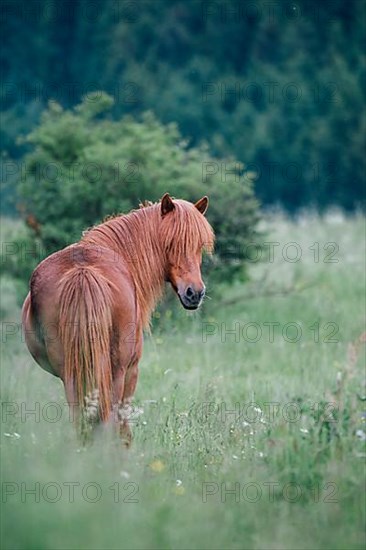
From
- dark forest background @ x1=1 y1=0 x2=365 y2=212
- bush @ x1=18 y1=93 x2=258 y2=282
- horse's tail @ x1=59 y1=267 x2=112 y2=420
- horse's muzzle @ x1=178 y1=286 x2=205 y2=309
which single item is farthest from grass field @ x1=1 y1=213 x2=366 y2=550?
dark forest background @ x1=1 y1=0 x2=365 y2=212

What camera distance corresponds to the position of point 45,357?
7.18 m

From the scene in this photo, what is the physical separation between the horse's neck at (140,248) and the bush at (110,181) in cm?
562

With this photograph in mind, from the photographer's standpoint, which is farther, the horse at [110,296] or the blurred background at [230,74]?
the blurred background at [230,74]

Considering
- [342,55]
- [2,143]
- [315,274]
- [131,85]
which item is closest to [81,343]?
[315,274]

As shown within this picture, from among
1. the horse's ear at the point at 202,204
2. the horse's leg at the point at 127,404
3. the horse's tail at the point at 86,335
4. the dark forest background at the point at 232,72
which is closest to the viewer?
the horse's tail at the point at 86,335

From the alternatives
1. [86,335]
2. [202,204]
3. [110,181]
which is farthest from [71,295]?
[110,181]

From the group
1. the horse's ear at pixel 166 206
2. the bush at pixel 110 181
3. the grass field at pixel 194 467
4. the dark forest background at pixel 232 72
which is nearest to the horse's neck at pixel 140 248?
the horse's ear at pixel 166 206

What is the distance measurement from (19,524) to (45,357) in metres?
1.86

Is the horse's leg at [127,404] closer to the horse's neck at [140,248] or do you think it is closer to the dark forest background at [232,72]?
the horse's neck at [140,248]

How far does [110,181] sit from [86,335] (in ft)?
23.9

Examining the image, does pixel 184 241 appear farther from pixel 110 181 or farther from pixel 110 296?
pixel 110 181

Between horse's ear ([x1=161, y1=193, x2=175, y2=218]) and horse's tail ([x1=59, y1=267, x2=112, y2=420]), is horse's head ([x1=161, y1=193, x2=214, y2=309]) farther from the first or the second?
horse's tail ([x1=59, y1=267, x2=112, y2=420])

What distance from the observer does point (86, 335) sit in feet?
21.3

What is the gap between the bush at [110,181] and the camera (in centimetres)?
1357
